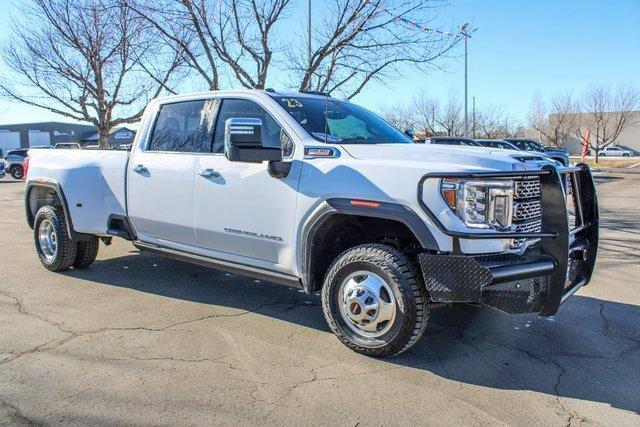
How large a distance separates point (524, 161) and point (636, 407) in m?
1.66

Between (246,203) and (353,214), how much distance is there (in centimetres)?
104

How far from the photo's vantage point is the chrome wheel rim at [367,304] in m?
3.83

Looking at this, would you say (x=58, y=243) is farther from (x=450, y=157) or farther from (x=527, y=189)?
(x=527, y=189)

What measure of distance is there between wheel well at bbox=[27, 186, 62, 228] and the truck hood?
4.07 metres

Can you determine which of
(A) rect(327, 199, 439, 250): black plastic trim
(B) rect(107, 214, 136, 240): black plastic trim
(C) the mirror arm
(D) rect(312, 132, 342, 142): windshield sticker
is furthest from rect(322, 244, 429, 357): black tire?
(B) rect(107, 214, 136, 240): black plastic trim

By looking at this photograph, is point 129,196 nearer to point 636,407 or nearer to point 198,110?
point 198,110

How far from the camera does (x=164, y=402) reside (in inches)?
129

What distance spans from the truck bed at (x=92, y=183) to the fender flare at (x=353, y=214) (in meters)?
2.40

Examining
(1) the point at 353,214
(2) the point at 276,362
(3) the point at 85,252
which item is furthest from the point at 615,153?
(2) the point at 276,362

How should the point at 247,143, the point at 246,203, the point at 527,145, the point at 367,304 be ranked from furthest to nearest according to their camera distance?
the point at 527,145, the point at 246,203, the point at 247,143, the point at 367,304

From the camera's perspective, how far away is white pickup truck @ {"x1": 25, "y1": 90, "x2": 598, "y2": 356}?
11.5 ft

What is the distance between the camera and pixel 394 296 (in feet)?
12.4

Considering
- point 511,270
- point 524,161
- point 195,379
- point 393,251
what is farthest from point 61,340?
point 524,161

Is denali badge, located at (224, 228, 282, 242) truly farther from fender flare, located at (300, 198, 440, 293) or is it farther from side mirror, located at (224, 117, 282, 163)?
side mirror, located at (224, 117, 282, 163)
